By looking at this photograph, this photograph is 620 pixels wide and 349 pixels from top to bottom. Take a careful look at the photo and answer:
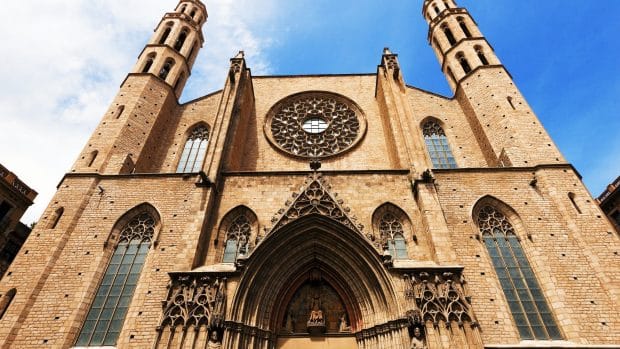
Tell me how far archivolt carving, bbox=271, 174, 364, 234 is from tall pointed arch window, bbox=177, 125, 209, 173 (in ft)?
18.5

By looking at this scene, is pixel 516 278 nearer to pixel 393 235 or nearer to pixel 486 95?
pixel 393 235

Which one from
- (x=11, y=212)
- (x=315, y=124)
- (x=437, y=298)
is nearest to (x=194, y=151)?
(x=315, y=124)

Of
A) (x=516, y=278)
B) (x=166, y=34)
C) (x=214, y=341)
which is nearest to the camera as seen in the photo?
(x=214, y=341)

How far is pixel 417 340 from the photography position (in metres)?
7.24

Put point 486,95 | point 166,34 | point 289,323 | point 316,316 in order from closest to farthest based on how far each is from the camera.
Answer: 1. point 316,316
2. point 289,323
3. point 486,95
4. point 166,34

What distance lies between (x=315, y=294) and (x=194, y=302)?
3.16m

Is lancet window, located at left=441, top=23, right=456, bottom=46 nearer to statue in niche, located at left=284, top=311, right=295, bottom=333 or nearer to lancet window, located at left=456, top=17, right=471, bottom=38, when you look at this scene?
lancet window, located at left=456, top=17, right=471, bottom=38

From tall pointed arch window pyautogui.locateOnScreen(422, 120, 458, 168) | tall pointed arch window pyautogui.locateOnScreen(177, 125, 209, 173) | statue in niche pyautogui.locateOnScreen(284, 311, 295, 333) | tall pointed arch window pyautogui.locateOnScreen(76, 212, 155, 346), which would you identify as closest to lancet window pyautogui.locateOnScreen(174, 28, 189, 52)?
tall pointed arch window pyautogui.locateOnScreen(177, 125, 209, 173)

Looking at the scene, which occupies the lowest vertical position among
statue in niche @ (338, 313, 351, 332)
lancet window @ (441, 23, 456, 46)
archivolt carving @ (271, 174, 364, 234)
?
statue in niche @ (338, 313, 351, 332)

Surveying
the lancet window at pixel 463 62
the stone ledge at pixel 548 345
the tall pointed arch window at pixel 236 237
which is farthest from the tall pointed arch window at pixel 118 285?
the lancet window at pixel 463 62

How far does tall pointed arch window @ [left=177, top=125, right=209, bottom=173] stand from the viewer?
13961 mm

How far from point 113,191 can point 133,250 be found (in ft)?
7.86

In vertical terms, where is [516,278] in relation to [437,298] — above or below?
above

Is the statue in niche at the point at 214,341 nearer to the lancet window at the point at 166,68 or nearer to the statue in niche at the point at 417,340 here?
the statue in niche at the point at 417,340
